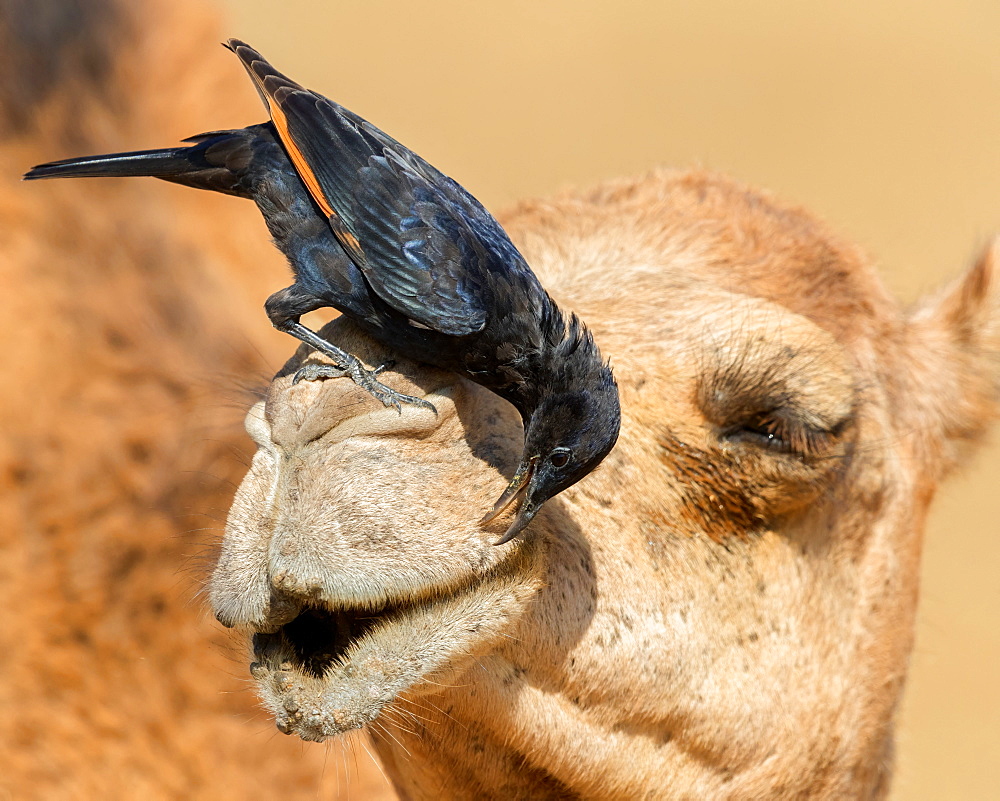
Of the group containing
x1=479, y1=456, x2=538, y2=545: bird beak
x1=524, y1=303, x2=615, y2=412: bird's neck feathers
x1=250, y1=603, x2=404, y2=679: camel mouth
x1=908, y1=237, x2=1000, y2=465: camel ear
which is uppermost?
x1=908, y1=237, x2=1000, y2=465: camel ear

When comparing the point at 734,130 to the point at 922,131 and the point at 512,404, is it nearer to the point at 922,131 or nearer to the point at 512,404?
the point at 922,131

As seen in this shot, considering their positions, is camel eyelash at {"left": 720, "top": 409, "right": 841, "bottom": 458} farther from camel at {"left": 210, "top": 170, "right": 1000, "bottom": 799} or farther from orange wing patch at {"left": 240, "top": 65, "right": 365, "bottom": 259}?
orange wing patch at {"left": 240, "top": 65, "right": 365, "bottom": 259}

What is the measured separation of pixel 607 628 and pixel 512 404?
541 mm

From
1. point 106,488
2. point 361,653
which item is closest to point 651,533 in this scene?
point 361,653

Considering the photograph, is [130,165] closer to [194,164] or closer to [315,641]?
[194,164]

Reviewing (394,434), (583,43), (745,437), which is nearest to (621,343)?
(745,437)

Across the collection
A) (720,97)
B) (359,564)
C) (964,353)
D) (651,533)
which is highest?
(720,97)

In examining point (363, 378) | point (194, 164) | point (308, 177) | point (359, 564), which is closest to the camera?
point (359, 564)

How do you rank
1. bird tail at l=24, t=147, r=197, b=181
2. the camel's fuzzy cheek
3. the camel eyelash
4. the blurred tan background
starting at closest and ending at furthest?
the camel's fuzzy cheek
bird tail at l=24, t=147, r=197, b=181
the camel eyelash
the blurred tan background

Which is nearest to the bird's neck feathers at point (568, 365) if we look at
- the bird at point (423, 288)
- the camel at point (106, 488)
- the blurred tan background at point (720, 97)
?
the bird at point (423, 288)

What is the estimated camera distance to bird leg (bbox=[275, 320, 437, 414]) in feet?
5.18

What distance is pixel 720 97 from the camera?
1227 cm

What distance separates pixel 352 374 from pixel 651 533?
778 mm

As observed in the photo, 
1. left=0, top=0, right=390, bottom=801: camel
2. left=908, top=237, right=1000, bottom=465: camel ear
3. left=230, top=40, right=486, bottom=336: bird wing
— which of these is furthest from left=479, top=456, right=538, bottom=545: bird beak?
left=908, top=237, right=1000, bottom=465: camel ear
